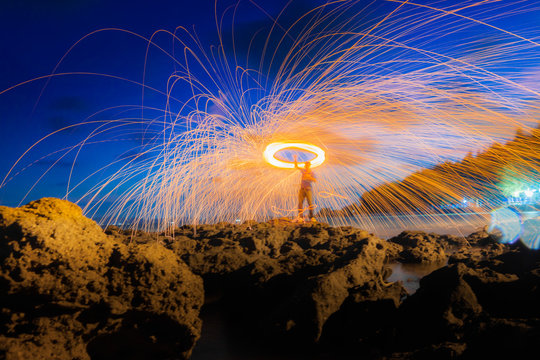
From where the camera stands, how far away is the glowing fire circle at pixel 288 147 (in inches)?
302

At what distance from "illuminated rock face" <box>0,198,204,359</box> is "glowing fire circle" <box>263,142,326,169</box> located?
5.27 meters

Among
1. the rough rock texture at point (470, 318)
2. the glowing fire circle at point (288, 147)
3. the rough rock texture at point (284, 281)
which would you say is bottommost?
the rough rock texture at point (470, 318)

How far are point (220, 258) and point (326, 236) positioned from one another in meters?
3.06

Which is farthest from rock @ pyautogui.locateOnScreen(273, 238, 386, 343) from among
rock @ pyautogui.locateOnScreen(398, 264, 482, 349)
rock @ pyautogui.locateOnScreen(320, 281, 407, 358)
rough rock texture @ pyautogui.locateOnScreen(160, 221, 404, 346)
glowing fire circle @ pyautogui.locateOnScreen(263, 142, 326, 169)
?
glowing fire circle @ pyautogui.locateOnScreen(263, 142, 326, 169)

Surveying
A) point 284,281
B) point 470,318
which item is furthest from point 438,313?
point 284,281

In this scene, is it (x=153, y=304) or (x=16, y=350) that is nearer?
(x=16, y=350)

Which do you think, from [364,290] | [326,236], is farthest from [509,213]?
[364,290]

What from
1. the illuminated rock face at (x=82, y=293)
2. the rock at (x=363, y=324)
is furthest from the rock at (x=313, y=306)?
the illuminated rock face at (x=82, y=293)

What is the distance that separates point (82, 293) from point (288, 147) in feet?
20.3

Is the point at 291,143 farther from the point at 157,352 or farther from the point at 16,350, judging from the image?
the point at 16,350

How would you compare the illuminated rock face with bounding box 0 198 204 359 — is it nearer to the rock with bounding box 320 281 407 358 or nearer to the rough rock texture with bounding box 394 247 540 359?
the rock with bounding box 320 281 407 358

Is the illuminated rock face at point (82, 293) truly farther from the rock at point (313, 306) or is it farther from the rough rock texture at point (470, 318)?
the rough rock texture at point (470, 318)

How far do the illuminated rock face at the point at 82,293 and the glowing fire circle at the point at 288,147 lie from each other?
5266 mm

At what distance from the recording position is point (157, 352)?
261 cm
